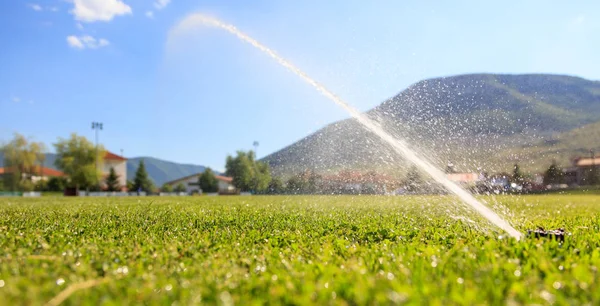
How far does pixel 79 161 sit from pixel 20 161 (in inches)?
461

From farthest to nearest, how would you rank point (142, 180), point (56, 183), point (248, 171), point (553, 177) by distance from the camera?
point (248, 171)
point (142, 180)
point (56, 183)
point (553, 177)

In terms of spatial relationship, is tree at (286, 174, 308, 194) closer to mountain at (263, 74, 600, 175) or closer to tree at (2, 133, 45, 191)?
mountain at (263, 74, 600, 175)

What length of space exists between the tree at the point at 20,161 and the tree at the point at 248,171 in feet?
156

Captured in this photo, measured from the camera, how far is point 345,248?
5.43 meters

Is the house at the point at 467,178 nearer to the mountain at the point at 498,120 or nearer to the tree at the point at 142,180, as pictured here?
the mountain at the point at 498,120

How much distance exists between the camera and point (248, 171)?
5034 inches

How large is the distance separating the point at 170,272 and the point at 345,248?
7.03 ft

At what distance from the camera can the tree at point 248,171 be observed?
408ft

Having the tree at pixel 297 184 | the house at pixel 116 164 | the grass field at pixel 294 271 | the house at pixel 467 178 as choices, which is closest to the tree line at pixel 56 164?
the house at pixel 116 164

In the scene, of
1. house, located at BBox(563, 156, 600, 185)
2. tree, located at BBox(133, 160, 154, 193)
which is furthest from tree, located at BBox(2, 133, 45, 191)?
house, located at BBox(563, 156, 600, 185)

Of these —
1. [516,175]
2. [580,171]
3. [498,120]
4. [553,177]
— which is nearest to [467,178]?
[516,175]

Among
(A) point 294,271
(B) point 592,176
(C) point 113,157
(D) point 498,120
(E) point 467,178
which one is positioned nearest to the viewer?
(A) point 294,271

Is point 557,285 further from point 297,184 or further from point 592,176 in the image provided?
point 592,176

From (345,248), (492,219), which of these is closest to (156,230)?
(345,248)
